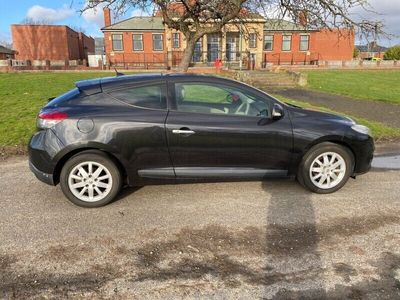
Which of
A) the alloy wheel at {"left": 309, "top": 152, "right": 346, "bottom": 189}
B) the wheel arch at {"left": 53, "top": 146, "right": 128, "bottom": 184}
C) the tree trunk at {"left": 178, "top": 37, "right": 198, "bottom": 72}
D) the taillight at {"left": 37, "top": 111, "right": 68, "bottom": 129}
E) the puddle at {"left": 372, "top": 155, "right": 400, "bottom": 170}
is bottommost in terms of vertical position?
the puddle at {"left": 372, "top": 155, "right": 400, "bottom": 170}

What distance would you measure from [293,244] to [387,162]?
3.56 metres

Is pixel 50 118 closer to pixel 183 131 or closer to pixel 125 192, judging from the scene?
pixel 125 192

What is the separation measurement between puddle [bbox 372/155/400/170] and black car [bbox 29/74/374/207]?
4.83 feet

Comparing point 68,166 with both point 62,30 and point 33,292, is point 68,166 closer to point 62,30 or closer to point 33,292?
point 33,292

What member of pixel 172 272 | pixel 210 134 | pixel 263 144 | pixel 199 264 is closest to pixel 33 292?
pixel 172 272

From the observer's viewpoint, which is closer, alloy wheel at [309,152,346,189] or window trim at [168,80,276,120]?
window trim at [168,80,276,120]

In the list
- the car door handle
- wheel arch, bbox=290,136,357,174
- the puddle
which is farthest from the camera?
the puddle

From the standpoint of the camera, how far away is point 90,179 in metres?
4.11

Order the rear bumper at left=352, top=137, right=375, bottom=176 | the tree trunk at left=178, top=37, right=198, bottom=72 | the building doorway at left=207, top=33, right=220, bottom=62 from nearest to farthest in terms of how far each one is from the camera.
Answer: the rear bumper at left=352, top=137, right=375, bottom=176 → the tree trunk at left=178, top=37, right=198, bottom=72 → the building doorway at left=207, top=33, right=220, bottom=62

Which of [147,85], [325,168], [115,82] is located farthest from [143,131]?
[325,168]

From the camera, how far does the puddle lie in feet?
18.8

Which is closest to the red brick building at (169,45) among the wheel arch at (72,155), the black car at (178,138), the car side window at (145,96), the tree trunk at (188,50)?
the tree trunk at (188,50)

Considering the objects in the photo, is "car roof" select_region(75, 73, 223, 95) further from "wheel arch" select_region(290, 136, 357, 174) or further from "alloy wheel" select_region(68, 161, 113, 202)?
"wheel arch" select_region(290, 136, 357, 174)

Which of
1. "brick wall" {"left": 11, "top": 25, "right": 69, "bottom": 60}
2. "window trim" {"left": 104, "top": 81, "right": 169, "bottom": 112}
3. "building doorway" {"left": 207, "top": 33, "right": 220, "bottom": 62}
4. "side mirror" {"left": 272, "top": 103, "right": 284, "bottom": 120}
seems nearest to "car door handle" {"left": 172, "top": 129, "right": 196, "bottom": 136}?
"window trim" {"left": 104, "top": 81, "right": 169, "bottom": 112}
